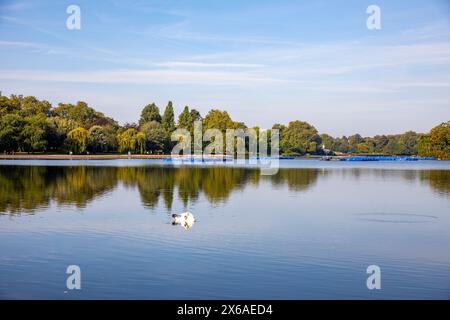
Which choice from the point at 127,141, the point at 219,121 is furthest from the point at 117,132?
the point at 219,121

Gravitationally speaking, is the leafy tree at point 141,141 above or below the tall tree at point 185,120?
below

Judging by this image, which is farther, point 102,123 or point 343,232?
point 102,123

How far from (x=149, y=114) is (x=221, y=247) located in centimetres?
8843

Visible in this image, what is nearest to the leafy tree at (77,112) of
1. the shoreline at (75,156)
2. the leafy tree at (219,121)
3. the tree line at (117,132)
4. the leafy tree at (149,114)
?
the tree line at (117,132)

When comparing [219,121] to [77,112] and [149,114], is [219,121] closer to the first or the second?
[149,114]

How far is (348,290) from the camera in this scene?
9117mm

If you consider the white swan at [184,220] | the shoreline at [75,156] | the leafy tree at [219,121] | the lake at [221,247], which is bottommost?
the lake at [221,247]

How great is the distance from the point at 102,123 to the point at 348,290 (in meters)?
87.8

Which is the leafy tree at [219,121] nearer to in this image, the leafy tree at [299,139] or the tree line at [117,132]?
the tree line at [117,132]

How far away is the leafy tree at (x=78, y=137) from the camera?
6750 centimetres

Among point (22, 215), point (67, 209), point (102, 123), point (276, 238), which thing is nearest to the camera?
point (276, 238)
